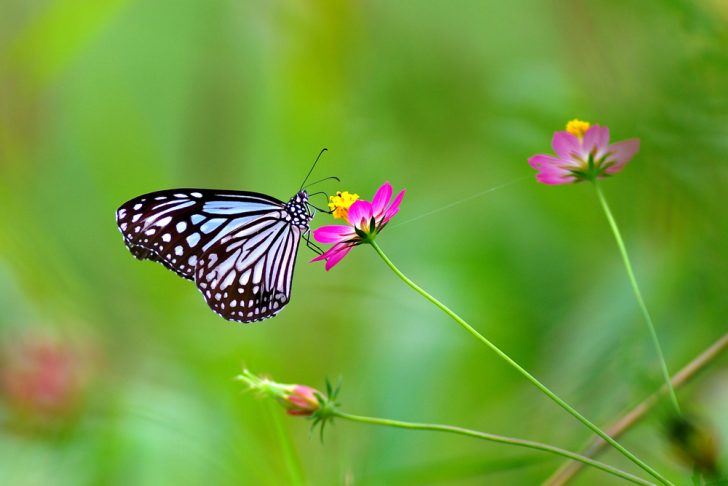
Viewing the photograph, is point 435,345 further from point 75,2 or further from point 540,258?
point 75,2

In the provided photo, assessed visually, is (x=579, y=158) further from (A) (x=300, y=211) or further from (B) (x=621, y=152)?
(A) (x=300, y=211)

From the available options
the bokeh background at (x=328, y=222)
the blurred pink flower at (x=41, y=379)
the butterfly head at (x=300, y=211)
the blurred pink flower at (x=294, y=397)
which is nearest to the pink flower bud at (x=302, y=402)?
the blurred pink flower at (x=294, y=397)

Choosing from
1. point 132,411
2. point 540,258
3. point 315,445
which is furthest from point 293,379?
point 540,258

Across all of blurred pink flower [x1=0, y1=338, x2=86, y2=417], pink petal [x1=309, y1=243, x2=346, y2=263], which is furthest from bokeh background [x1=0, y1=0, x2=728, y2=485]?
pink petal [x1=309, y1=243, x2=346, y2=263]

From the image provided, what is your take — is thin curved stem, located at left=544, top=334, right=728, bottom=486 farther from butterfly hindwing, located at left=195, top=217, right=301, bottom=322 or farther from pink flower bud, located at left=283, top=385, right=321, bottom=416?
butterfly hindwing, located at left=195, top=217, right=301, bottom=322

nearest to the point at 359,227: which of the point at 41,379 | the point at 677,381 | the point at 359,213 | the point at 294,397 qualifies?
the point at 359,213
